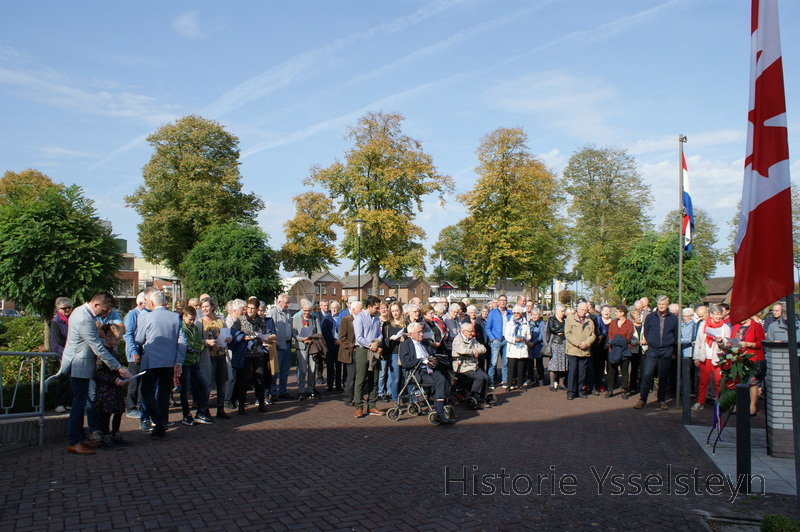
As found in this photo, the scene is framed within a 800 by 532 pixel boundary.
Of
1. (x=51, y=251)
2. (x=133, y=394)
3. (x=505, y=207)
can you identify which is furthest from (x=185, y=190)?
(x=133, y=394)

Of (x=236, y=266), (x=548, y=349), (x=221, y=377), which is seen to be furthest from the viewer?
(x=236, y=266)

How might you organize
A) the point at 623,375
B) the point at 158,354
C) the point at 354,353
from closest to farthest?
the point at 158,354 → the point at 354,353 → the point at 623,375

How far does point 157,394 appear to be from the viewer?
8.30 m

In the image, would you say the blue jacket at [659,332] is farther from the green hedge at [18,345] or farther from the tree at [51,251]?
the tree at [51,251]

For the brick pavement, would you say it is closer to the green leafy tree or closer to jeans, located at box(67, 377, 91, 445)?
jeans, located at box(67, 377, 91, 445)

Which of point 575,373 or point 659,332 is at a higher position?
point 659,332

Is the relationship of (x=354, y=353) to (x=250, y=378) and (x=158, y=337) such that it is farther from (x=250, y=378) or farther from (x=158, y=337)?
(x=158, y=337)

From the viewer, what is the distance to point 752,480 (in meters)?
6.18

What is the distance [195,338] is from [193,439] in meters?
1.63

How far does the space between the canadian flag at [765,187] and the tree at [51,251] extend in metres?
14.3

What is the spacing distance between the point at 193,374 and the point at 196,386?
203mm

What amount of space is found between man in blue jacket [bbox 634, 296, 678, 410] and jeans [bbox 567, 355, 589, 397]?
1566 millimetres

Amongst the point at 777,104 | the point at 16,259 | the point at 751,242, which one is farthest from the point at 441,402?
the point at 16,259

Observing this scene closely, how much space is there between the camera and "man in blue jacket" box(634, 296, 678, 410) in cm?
1095
